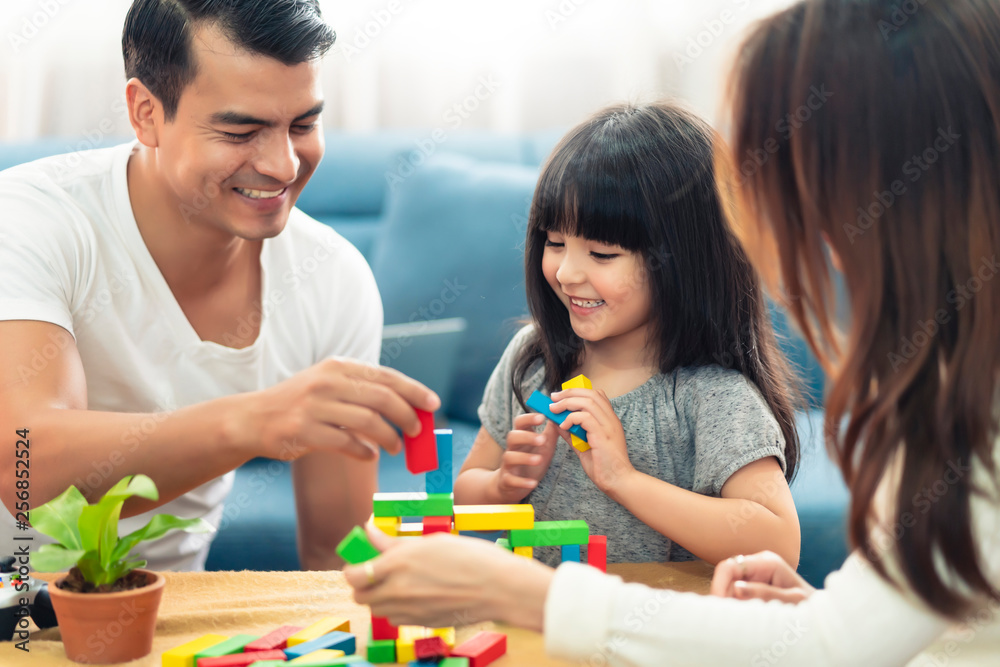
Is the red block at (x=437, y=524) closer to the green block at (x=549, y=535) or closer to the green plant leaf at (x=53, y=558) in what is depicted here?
the green block at (x=549, y=535)

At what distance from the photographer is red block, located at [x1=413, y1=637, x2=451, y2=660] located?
2.59 ft

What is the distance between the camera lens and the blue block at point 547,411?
3.38 feet

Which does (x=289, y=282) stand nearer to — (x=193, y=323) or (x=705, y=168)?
(x=193, y=323)

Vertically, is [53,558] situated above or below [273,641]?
above

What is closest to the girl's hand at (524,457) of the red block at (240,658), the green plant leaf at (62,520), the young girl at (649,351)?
the young girl at (649,351)

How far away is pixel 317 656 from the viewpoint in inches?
30.2

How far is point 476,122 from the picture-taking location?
298 cm

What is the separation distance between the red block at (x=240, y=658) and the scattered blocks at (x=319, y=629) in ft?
0.07

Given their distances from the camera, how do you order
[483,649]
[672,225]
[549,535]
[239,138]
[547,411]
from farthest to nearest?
[239,138] → [672,225] → [547,411] → [549,535] → [483,649]

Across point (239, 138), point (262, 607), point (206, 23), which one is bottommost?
point (262, 607)

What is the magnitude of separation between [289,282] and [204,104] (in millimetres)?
347

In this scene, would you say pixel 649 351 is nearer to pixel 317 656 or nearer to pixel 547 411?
pixel 547 411

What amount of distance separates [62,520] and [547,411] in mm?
521

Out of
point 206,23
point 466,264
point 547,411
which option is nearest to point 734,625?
point 547,411
